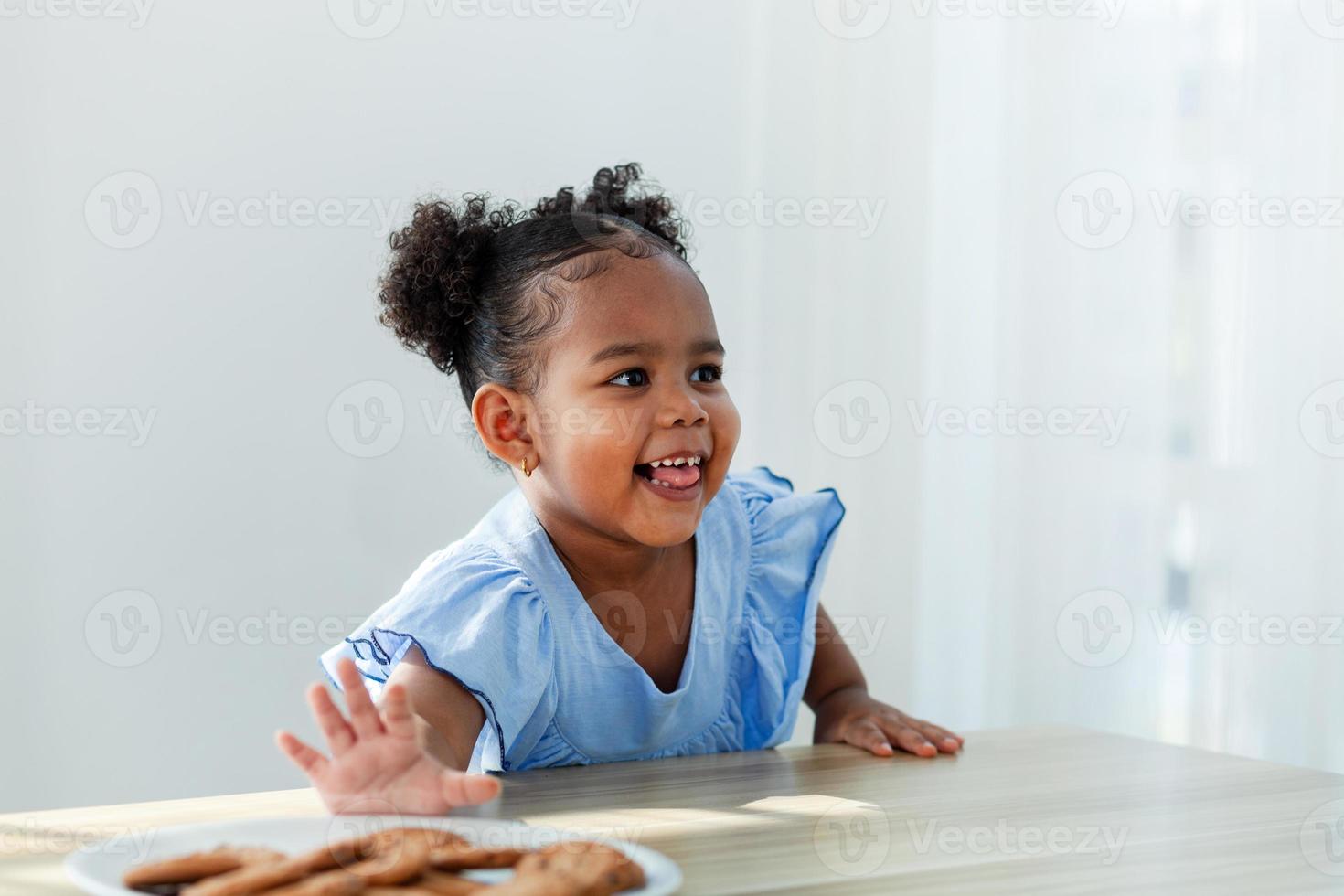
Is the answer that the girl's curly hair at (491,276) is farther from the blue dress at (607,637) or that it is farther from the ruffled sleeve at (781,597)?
the ruffled sleeve at (781,597)

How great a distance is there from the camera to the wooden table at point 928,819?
2.24ft

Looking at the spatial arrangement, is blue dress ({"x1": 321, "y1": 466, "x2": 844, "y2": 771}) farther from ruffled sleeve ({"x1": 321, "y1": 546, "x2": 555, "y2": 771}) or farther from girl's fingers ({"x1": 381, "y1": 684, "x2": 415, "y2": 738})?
girl's fingers ({"x1": 381, "y1": 684, "x2": 415, "y2": 738})

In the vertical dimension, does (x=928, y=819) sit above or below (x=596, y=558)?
below

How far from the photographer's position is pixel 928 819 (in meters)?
0.82

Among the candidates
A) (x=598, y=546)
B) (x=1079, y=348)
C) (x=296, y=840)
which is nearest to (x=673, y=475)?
(x=598, y=546)

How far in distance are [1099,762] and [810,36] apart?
1493 mm

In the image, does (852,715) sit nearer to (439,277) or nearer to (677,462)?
(677,462)

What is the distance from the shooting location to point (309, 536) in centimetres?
183

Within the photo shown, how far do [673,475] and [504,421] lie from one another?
18 centimetres

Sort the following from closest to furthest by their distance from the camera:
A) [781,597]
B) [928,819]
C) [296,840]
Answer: [296,840]
[928,819]
[781,597]

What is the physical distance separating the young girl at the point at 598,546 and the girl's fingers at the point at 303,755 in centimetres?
17

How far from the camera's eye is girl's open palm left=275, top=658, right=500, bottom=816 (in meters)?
0.75

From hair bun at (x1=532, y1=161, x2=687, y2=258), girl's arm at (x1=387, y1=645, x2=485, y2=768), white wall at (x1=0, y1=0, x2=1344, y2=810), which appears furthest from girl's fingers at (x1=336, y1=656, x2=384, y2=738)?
white wall at (x1=0, y1=0, x2=1344, y2=810)

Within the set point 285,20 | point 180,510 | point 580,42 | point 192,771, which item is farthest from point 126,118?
point 192,771
